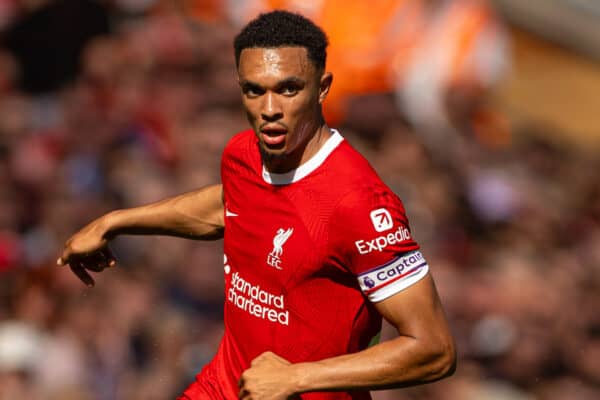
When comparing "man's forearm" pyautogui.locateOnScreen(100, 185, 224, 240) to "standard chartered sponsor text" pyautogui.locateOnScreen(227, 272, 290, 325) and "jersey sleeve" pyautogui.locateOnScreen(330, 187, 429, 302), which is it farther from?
"jersey sleeve" pyautogui.locateOnScreen(330, 187, 429, 302)

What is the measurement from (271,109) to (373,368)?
1.10 meters

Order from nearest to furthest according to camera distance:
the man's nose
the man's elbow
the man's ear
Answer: the man's elbow
the man's nose
the man's ear

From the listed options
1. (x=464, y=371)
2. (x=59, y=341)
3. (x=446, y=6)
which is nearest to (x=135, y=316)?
(x=59, y=341)

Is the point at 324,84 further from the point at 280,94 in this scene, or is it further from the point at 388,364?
the point at 388,364

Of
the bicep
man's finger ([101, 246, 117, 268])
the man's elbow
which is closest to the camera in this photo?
the man's elbow

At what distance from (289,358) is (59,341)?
466 cm

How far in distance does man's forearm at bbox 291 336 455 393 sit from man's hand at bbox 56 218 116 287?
155 centimetres

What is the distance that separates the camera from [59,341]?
9500 millimetres

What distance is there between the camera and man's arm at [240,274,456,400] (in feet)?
15.6

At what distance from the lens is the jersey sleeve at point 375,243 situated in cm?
486

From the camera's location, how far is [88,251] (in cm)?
594

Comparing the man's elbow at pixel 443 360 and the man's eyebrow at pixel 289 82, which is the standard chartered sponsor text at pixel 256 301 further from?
the man's eyebrow at pixel 289 82

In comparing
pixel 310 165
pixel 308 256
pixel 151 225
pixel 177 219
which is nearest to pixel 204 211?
pixel 177 219

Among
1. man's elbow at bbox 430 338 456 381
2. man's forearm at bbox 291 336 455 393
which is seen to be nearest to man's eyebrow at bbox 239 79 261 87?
man's forearm at bbox 291 336 455 393
